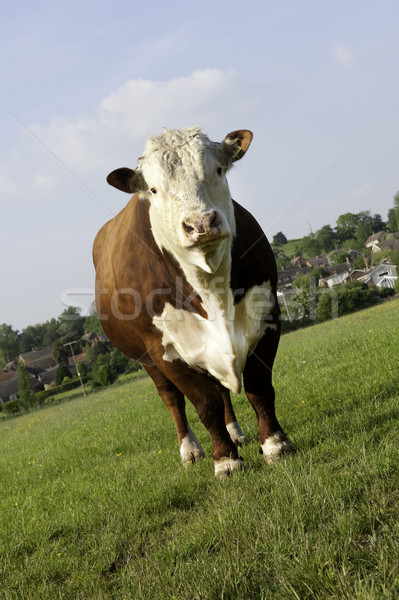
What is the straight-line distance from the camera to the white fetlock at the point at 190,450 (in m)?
5.42

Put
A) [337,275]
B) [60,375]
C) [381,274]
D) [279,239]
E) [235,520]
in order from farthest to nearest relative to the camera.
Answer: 1. [279,239]
2. [337,275]
3. [381,274]
4. [60,375]
5. [235,520]

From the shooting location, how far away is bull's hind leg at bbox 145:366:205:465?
5500 millimetres

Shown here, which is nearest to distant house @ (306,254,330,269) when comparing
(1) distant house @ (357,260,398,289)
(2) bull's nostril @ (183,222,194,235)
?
(1) distant house @ (357,260,398,289)

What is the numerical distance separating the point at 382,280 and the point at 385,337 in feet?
283

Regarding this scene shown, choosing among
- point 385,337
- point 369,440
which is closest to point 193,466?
point 369,440

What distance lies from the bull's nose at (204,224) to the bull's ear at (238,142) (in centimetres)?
108

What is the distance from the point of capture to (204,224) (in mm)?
3707

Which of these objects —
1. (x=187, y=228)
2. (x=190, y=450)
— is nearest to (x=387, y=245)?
(x=190, y=450)

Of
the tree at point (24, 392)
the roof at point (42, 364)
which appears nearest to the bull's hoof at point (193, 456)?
the tree at point (24, 392)

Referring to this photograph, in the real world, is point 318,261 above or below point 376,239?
below

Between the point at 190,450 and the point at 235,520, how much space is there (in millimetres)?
2523

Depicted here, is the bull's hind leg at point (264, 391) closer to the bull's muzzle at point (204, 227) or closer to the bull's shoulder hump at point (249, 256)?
the bull's shoulder hump at point (249, 256)

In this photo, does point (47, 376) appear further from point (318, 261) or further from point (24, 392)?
point (318, 261)

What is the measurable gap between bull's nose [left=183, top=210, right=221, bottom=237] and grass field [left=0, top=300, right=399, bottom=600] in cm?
166
